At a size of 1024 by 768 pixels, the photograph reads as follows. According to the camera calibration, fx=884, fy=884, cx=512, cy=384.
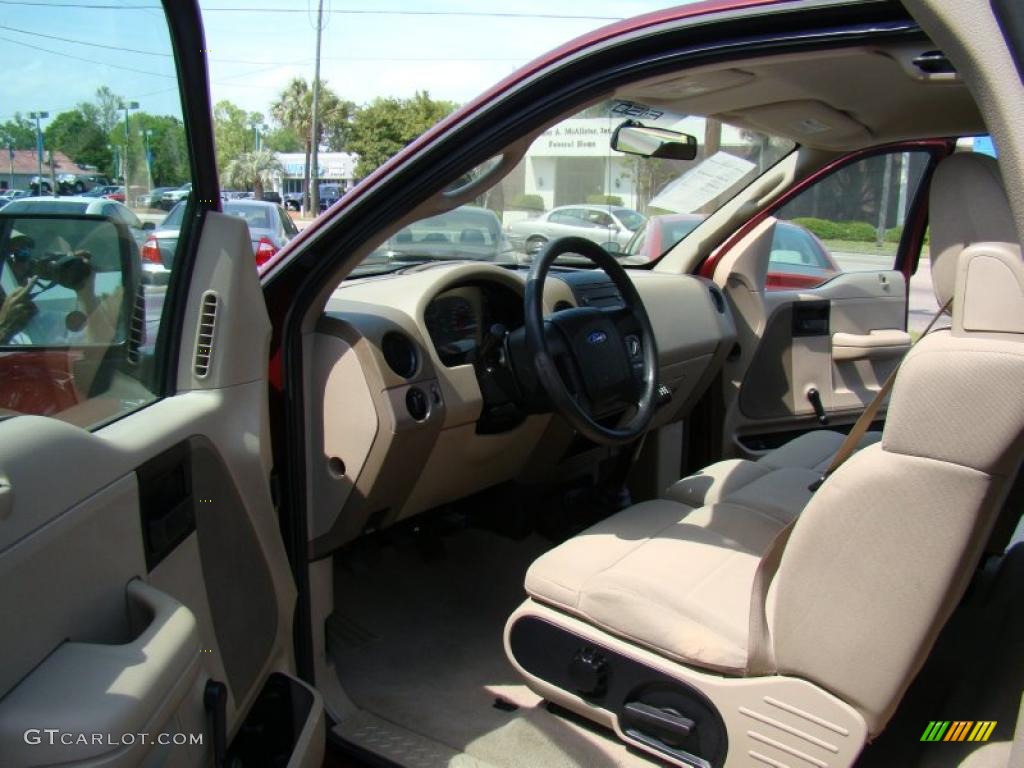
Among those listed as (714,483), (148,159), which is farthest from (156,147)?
(714,483)

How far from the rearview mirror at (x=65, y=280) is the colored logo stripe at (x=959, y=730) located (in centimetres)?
161

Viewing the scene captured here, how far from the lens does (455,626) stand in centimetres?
295

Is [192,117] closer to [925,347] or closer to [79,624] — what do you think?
[79,624]

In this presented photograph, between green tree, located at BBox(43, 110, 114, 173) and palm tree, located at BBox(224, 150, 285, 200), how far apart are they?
111 ft

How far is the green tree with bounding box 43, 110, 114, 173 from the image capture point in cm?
134

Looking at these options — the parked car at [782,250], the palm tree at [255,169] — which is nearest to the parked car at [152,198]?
the parked car at [782,250]

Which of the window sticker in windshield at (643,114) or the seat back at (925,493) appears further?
the window sticker in windshield at (643,114)

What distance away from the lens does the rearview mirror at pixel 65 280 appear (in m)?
1.26

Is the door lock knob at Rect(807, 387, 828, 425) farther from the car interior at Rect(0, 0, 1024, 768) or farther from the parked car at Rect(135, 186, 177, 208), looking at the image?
the parked car at Rect(135, 186, 177, 208)

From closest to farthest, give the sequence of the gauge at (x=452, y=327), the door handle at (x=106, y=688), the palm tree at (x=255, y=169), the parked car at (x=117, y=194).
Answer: the door handle at (x=106, y=688), the parked car at (x=117, y=194), the gauge at (x=452, y=327), the palm tree at (x=255, y=169)

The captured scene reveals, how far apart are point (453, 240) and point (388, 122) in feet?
138

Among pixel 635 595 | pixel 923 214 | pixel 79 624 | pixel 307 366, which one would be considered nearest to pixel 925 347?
pixel 635 595

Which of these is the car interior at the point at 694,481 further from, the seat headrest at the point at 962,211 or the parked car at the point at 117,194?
the parked car at the point at 117,194

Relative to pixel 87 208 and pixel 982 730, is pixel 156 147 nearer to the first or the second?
pixel 87 208
